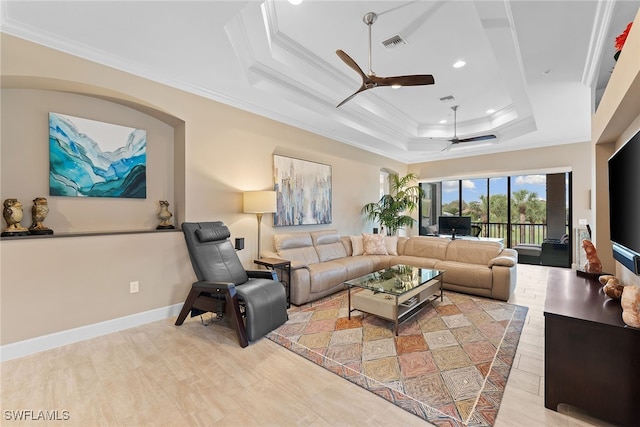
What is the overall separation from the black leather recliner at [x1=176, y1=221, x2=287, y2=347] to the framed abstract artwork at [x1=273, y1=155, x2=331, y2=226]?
1.33 m

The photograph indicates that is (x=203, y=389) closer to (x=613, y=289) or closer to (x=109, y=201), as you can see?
(x=109, y=201)

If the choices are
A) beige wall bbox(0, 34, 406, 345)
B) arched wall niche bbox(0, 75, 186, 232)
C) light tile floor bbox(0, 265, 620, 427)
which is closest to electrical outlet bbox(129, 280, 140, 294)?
beige wall bbox(0, 34, 406, 345)

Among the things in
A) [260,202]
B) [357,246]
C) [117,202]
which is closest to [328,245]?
[357,246]

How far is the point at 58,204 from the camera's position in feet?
9.35

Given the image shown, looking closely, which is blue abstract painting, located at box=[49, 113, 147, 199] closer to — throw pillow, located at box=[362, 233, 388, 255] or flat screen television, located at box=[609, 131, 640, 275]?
throw pillow, located at box=[362, 233, 388, 255]

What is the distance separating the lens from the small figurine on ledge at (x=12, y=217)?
97.4 inches

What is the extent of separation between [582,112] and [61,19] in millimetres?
6572

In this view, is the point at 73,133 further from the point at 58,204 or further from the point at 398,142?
the point at 398,142

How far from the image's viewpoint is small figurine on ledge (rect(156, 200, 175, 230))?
3.46 meters

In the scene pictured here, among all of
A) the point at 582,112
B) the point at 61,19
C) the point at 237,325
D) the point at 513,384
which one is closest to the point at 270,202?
the point at 237,325

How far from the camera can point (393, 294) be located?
9.50ft

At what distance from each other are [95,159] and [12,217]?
0.90m

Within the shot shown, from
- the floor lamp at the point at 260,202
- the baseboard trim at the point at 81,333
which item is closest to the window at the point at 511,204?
the floor lamp at the point at 260,202

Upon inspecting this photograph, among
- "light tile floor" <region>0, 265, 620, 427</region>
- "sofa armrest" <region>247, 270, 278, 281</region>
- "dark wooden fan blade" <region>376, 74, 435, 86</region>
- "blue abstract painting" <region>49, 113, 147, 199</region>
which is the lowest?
"light tile floor" <region>0, 265, 620, 427</region>
